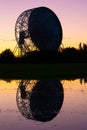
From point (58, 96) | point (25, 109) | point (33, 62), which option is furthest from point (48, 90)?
point (33, 62)

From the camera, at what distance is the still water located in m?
15.6

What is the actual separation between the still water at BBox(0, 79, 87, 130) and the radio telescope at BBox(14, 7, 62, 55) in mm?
61767

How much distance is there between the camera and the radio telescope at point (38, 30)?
88.8 metres

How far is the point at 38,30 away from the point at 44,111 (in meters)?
71.8

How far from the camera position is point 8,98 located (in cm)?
2467

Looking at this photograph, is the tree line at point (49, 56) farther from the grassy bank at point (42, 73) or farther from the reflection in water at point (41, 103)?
the reflection in water at point (41, 103)

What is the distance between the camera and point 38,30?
90250 millimetres

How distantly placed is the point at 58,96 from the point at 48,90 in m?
3.56

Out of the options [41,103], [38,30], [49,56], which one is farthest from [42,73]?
[38,30]

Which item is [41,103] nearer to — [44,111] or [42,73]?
→ [44,111]

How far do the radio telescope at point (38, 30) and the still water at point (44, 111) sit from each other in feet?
203

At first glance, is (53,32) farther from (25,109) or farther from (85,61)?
(25,109)

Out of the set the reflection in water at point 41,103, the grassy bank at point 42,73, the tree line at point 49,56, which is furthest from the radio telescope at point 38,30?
the reflection in water at point 41,103

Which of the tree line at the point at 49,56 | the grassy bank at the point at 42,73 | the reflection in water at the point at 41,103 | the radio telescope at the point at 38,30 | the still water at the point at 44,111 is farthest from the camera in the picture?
the radio telescope at the point at 38,30
